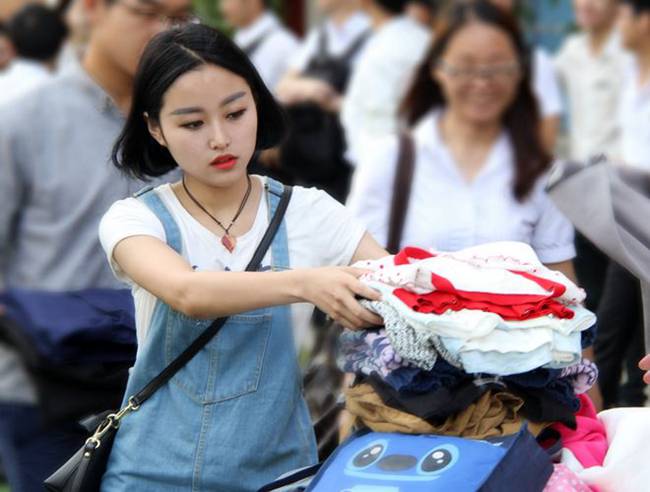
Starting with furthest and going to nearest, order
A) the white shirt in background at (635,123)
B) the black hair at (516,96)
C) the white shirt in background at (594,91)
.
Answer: the white shirt in background at (594,91) → the white shirt in background at (635,123) → the black hair at (516,96)

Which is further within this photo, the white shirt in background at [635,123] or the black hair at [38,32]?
the black hair at [38,32]

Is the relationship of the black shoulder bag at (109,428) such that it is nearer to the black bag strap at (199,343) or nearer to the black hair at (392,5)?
the black bag strap at (199,343)

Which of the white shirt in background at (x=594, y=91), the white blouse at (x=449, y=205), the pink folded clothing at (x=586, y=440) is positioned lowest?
the white shirt in background at (x=594, y=91)

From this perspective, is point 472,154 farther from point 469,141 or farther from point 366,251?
point 366,251

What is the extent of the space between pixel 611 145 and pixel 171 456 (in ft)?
19.3

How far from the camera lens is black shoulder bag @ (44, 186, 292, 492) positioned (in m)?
3.28

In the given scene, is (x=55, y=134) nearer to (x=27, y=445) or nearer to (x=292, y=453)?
(x=27, y=445)

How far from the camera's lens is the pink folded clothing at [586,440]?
3.28 m

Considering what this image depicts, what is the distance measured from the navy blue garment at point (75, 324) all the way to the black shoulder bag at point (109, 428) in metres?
0.31

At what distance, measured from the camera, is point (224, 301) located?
3119mm

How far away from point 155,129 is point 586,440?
3.63ft

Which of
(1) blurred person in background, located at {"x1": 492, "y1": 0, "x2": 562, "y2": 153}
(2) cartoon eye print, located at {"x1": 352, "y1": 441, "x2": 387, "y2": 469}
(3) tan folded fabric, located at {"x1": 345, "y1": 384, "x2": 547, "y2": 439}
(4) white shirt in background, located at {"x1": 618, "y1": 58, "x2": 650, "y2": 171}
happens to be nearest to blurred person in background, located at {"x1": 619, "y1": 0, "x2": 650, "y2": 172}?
(4) white shirt in background, located at {"x1": 618, "y1": 58, "x2": 650, "y2": 171}

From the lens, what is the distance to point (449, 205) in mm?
4988

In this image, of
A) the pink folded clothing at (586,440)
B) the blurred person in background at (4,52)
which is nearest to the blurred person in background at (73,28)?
the blurred person in background at (4,52)
